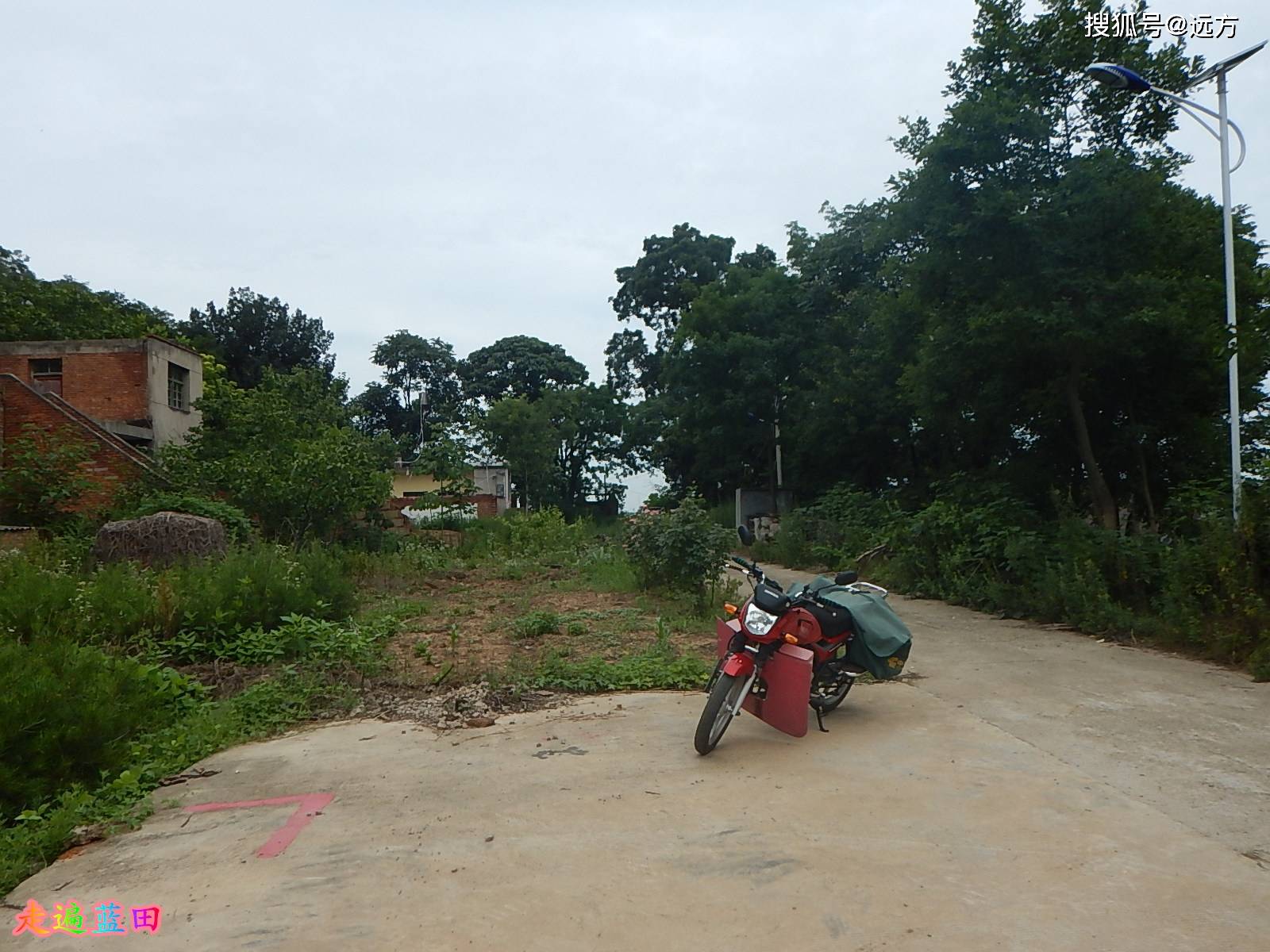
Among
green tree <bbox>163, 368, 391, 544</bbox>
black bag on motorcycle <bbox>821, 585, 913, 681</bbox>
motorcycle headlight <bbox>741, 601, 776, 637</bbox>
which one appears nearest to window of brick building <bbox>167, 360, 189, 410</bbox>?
green tree <bbox>163, 368, 391, 544</bbox>

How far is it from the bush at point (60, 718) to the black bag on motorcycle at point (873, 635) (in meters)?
4.35

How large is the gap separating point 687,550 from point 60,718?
7.29m

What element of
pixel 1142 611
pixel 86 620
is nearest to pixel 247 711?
pixel 86 620

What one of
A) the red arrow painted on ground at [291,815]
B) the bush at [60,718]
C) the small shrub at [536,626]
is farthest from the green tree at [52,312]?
the red arrow painted on ground at [291,815]

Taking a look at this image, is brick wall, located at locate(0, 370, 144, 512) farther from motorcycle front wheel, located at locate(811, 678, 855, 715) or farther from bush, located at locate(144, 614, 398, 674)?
motorcycle front wheel, located at locate(811, 678, 855, 715)

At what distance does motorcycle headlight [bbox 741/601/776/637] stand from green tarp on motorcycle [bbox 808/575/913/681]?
33.5 inches

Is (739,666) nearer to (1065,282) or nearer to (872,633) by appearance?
(872,633)

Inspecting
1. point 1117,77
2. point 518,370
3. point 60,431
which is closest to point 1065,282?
point 1117,77

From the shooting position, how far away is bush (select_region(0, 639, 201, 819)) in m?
4.69

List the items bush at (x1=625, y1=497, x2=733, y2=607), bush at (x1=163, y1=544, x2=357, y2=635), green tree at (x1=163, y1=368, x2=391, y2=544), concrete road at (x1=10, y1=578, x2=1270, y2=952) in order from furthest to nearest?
green tree at (x1=163, y1=368, x2=391, y2=544), bush at (x1=625, y1=497, x2=733, y2=607), bush at (x1=163, y1=544, x2=357, y2=635), concrete road at (x1=10, y1=578, x2=1270, y2=952)

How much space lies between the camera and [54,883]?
3.83 m

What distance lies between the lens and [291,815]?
4.47 m

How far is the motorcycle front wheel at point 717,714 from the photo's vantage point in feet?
17.2

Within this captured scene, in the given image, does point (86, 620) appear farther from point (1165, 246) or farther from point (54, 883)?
point (1165, 246)
